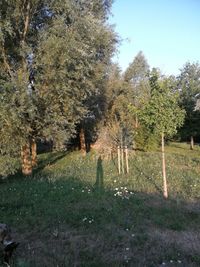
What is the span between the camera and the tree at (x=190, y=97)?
47.4m

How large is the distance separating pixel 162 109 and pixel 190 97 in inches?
1468

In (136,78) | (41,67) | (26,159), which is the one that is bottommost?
(26,159)

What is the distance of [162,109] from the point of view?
1516 centimetres

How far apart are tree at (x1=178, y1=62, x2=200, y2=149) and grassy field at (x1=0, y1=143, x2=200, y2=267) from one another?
26.5m

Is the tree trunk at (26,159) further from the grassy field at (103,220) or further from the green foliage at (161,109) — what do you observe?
the green foliage at (161,109)

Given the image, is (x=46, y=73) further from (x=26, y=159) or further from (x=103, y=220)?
(x=103, y=220)

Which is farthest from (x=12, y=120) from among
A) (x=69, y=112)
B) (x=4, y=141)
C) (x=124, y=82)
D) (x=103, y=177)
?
(x=124, y=82)

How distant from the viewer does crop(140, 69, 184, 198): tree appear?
15.1 meters

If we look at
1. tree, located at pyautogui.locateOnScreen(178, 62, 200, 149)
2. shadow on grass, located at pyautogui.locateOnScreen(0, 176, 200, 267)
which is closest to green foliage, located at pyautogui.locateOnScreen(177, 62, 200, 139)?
tree, located at pyautogui.locateOnScreen(178, 62, 200, 149)

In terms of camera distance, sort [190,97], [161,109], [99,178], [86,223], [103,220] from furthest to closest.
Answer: [190,97], [99,178], [161,109], [103,220], [86,223]

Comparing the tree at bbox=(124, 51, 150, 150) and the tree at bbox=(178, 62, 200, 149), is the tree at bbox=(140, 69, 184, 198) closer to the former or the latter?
the tree at bbox=(124, 51, 150, 150)

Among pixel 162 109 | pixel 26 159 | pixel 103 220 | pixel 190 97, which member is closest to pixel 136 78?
pixel 190 97

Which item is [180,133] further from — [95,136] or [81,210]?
[81,210]

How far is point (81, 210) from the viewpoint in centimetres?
1255
